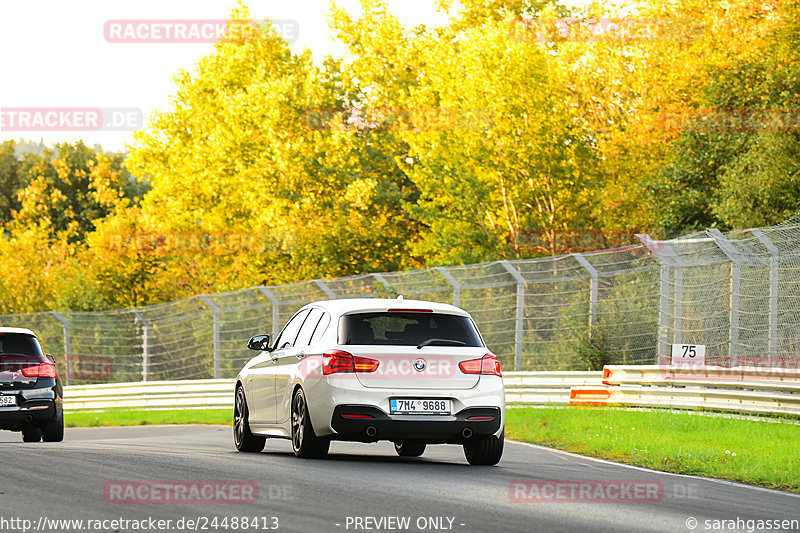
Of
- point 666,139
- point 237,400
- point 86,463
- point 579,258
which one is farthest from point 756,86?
point 86,463

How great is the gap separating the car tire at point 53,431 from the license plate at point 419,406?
738cm

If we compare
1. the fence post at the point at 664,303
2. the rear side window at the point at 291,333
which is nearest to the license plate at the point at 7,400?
the rear side window at the point at 291,333

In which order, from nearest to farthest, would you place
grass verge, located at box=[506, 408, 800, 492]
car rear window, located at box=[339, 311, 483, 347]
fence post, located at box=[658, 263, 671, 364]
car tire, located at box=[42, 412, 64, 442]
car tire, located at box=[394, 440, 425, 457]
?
1. car rear window, located at box=[339, 311, 483, 347]
2. grass verge, located at box=[506, 408, 800, 492]
3. car tire, located at box=[394, 440, 425, 457]
4. car tire, located at box=[42, 412, 64, 442]
5. fence post, located at box=[658, 263, 671, 364]

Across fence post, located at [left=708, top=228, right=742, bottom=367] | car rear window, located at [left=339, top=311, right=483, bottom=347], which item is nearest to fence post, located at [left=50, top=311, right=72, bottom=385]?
fence post, located at [left=708, top=228, right=742, bottom=367]

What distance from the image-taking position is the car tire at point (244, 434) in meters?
14.1

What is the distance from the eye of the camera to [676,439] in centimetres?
1608

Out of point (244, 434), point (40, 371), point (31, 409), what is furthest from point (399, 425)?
point (40, 371)

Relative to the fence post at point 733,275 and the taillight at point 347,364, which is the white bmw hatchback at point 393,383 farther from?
the fence post at point 733,275

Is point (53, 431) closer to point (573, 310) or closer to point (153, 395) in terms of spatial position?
point (573, 310)

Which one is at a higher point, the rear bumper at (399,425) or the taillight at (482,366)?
the taillight at (482,366)

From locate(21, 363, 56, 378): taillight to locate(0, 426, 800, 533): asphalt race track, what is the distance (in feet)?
11.8

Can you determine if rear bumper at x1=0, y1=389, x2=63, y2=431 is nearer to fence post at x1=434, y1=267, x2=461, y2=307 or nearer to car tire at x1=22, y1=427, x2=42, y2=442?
car tire at x1=22, y1=427, x2=42, y2=442

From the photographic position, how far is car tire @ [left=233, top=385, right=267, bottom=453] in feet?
46.4

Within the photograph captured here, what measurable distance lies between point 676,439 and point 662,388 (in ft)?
15.7
